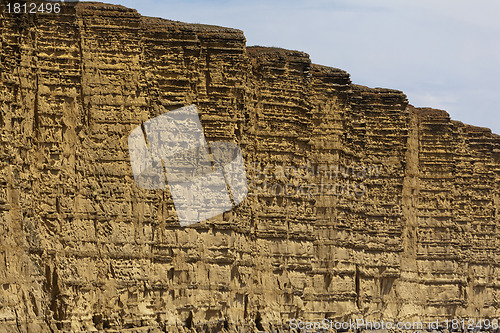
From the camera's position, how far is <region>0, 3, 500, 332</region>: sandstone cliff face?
33250 millimetres

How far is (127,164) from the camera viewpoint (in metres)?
35.5

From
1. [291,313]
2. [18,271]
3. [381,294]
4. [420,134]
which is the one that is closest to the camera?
[18,271]

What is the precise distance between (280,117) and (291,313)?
6171 mm

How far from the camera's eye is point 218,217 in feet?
124

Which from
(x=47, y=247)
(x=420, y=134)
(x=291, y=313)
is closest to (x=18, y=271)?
(x=47, y=247)

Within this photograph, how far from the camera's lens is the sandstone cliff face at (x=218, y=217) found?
3325 centimetres

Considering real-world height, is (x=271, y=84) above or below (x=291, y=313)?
above

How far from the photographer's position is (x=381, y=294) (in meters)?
47.0

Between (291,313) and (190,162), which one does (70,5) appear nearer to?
(190,162)

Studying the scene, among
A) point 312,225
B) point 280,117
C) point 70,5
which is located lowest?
point 312,225

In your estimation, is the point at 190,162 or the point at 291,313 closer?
the point at 190,162

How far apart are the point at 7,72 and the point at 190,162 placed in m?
6.85

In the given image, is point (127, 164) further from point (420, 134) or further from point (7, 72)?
point (420, 134)

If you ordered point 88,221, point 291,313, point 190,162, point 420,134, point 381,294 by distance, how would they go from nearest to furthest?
1. point 88,221
2. point 190,162
3. point 291,313
4. point 381,294
5. point 420,134
